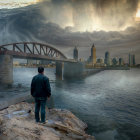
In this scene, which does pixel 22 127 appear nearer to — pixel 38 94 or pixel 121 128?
pixel 38 94

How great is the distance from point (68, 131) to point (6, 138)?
2.84 m

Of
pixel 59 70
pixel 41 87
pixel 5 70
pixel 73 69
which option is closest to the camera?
pixel 41 87

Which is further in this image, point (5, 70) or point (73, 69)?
point (73, 69)

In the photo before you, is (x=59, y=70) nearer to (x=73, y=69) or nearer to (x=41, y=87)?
(x=73, y=69)

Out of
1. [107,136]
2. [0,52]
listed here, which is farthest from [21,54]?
[107,136]

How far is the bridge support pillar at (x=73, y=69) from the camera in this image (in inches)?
3737

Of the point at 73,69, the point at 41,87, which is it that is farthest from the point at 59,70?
the point at 41,87

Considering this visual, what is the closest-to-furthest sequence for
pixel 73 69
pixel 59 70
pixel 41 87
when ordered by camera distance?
pixel 41 87 < pixel 59 70 < pixel 73 69

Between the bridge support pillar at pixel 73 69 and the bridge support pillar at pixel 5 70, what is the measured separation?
58495 millimetres

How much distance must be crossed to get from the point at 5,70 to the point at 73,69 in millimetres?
64754

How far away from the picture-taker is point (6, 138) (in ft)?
17.2

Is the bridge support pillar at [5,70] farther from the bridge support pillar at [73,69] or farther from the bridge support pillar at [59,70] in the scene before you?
the bridge support pillar at [73,69]

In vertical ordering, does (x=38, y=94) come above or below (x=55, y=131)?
above

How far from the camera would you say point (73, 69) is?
98.2 m
